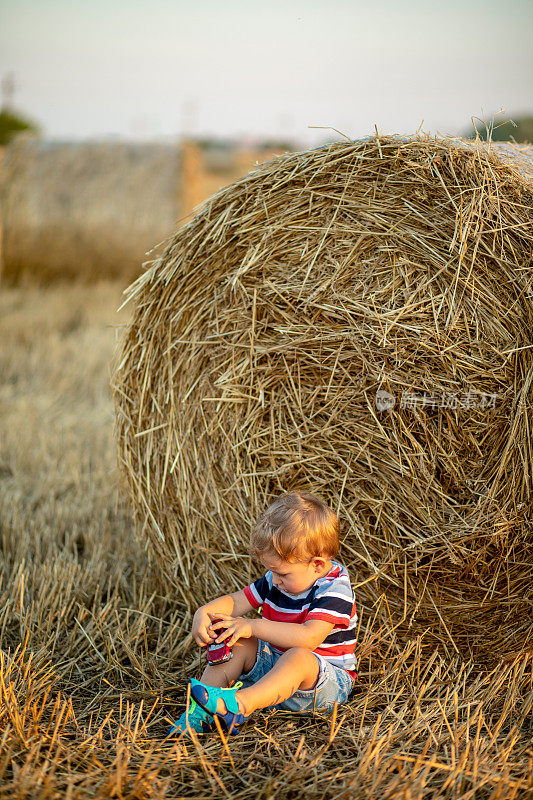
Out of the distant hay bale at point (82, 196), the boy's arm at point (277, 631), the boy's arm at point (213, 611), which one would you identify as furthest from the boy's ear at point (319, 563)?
the distant hay bale at point (82, 196)

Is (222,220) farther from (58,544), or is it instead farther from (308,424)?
(58,544)

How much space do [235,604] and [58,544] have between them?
1.11 meters

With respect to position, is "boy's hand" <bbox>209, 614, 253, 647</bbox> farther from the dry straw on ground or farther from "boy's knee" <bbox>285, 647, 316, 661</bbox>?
the dry straw on ground

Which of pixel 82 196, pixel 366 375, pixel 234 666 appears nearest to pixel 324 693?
pixel 234 666

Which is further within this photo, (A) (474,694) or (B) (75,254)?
(B) (75,254)

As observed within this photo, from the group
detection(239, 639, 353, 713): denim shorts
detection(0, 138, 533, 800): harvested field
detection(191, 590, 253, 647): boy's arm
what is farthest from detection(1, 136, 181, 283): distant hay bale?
detection(239, 639, 353, 713): denim shorts

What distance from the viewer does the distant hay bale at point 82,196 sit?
7.58 metres

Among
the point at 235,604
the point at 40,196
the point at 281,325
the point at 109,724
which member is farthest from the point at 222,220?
the point at 40,196

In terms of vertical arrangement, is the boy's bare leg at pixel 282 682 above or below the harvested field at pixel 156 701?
above

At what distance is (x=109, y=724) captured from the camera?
192cm

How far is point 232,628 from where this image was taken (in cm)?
194

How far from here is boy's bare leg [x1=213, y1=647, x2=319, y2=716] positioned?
1.82 metres

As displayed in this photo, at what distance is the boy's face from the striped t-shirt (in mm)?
Result: 33

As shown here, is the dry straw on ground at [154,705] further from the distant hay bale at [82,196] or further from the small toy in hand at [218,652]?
the distant hay bale at [82,196]
